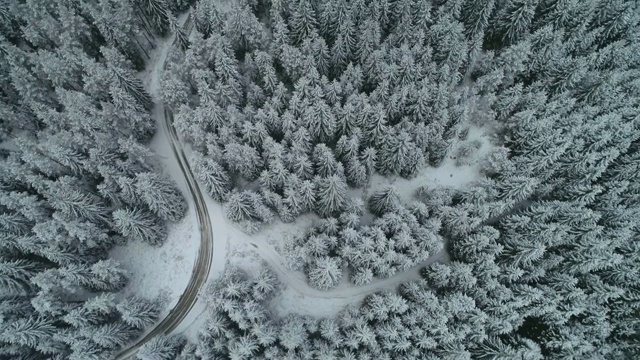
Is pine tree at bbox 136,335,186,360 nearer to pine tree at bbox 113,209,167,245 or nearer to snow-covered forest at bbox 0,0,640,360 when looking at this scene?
snow-covered forest at bbox 0,0,640,360

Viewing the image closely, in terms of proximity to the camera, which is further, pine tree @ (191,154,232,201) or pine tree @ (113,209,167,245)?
pine tree @ (191,154,232,201)

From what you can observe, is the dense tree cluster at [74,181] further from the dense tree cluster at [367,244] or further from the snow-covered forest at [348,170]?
the dense tree cluster at [367,244]

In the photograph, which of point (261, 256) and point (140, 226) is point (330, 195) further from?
point (140, 226)

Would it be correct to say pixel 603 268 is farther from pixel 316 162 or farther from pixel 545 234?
pixel 316 162

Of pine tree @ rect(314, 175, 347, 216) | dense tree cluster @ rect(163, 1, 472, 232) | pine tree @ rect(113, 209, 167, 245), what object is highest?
dense tree cluster @ rect(163, 1, 472, 232)

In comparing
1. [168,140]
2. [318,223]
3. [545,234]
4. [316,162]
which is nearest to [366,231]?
[318,223]

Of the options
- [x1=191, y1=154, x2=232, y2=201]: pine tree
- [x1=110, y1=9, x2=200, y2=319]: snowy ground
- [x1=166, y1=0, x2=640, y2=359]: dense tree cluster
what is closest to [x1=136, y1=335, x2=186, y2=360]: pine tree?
[x1=166, y1=0, x2=640, y2=359]: dense tree cluster

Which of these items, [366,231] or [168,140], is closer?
[366,231]
